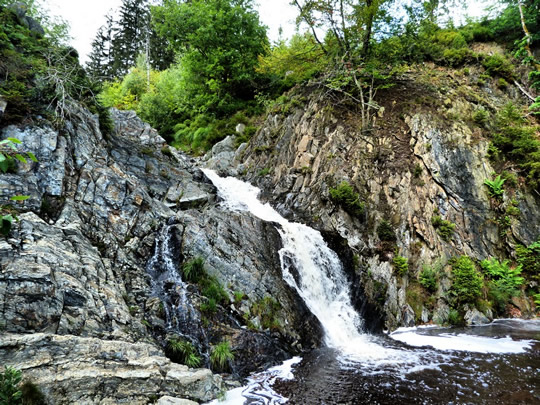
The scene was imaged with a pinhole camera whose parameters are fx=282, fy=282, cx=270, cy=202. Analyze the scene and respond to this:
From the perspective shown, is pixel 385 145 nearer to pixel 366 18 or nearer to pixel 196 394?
pixel 366 18

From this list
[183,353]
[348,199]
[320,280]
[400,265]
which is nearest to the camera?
[183,353]

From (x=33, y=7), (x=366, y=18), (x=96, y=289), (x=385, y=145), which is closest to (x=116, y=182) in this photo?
(x=96, y=289)

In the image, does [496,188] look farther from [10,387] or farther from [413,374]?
[10,387]

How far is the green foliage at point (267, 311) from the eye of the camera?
801 centimetres

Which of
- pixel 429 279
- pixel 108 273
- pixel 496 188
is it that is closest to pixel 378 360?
pixel 429 279

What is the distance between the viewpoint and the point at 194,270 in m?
8.17

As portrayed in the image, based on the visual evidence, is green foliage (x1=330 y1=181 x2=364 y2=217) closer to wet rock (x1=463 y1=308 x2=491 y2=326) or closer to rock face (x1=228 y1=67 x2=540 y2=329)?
rock face (x1=228 y1=67 x2=540 y2=329)

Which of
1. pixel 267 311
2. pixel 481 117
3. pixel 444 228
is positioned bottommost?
pixel 267 311

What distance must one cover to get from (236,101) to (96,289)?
63.7ft

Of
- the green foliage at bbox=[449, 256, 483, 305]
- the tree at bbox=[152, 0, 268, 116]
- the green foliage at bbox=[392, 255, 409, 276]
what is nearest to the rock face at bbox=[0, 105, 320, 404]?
the green foliage at bbox=[392, 255, 409, 276]

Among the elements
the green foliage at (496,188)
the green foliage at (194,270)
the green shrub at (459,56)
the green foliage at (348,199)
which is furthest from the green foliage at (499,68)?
the green foliage at (194,270)

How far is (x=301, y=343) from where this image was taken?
8227mm

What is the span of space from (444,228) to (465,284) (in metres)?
2.51

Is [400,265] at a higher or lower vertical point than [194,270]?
lower
